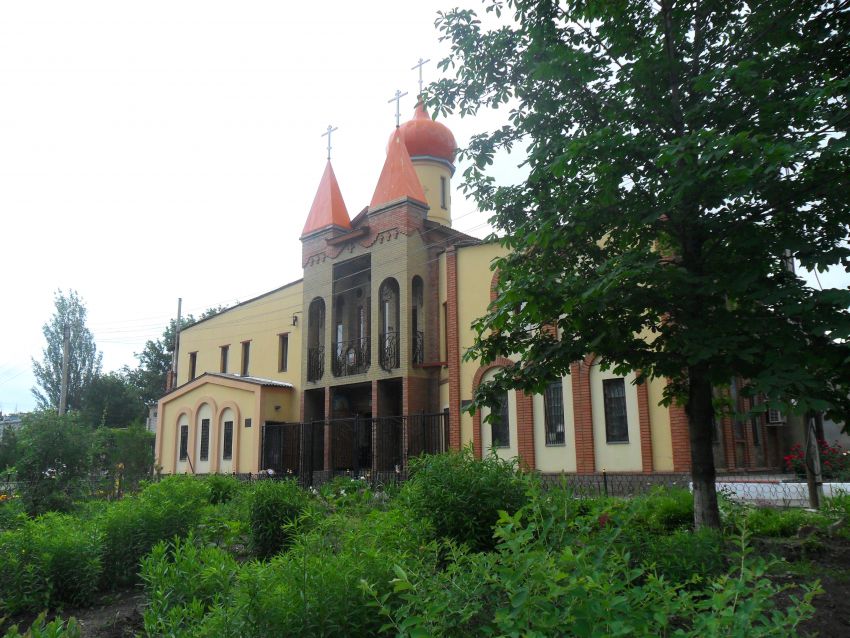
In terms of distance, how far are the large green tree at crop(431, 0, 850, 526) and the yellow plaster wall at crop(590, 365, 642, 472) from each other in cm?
869

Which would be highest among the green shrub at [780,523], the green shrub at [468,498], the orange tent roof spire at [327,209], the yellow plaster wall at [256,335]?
the orange tent roof spire at [327,209]

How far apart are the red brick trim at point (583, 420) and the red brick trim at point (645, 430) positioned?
4.10 ft

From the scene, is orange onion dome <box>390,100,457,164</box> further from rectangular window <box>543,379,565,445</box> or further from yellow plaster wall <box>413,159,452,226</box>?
rectangular window <box>543,379,565,445</box>

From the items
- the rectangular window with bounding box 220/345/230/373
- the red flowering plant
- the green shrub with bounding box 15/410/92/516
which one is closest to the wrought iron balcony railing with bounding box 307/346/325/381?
the rectangular window with bounding box 220/345/230/373

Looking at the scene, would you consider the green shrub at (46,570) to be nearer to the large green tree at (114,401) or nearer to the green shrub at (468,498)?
the green shrub at (468,498)

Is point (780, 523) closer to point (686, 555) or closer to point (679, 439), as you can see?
point (686, 555)

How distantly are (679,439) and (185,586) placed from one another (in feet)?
39.6

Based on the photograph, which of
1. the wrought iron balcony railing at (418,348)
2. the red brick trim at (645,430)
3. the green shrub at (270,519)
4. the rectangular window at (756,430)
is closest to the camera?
the green shrub at (270,519)

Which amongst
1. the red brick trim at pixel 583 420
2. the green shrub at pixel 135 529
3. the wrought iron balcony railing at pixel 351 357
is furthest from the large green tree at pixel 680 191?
the wrought iron balcony railing at pixel 351 357

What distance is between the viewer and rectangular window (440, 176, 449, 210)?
2510cm

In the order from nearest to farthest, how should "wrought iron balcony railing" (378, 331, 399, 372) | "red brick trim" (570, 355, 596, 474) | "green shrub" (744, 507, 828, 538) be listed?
"green shrub" (744, 507, 828, 538), "red brick trim" (570, 355, 596, 474), "wrought iron balcony railing" (378, 331, 399, 372)

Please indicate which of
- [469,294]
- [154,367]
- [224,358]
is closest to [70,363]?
[154,367]

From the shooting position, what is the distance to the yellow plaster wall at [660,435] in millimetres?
14552

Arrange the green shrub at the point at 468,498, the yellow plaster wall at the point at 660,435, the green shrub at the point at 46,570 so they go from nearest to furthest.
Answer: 1. the green shrub at the point at 468,498
2. the green shrub at the point at 46,570
3. the yellow plaster wall at the point at 660,435
